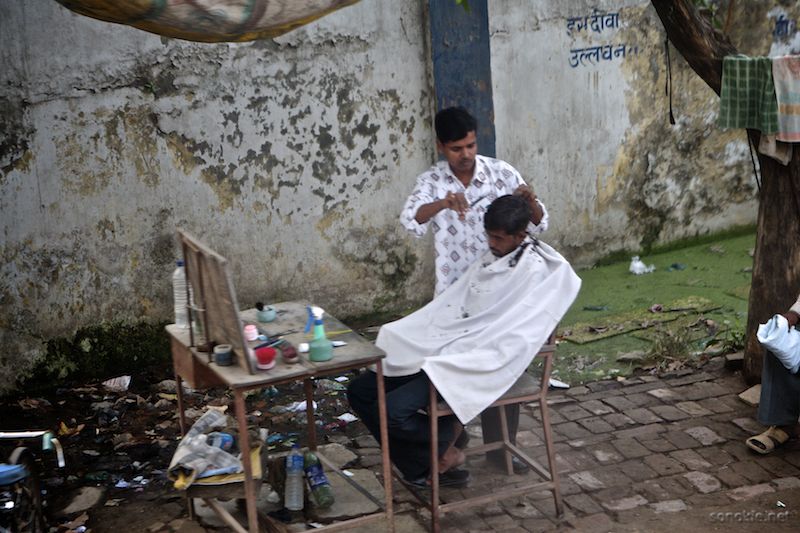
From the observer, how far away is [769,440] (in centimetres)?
494

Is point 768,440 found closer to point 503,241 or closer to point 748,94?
point 503,241

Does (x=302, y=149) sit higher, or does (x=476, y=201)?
(x=302, y=149)

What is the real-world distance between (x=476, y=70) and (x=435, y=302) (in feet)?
9.62

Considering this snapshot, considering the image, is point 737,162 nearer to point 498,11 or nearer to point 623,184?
point 623,184

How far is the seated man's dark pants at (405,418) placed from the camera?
4.29 m

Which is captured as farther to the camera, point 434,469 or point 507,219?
point 507,219

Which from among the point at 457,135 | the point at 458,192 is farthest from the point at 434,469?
the point at 457,135

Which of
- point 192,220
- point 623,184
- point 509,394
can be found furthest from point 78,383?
point 623,184

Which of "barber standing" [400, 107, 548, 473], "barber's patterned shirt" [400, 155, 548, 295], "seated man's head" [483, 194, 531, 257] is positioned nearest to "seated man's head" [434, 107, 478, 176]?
"barber standing" [400, 107, 548, 473]

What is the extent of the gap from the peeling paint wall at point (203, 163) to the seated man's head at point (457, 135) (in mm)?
2300

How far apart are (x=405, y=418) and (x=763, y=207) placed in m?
2.68

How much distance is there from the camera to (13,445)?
17.7 ft

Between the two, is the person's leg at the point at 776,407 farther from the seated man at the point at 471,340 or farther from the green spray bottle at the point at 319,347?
the green spray bottle at the point at 319,347

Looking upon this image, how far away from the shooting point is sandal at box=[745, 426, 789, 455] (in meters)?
4.93
